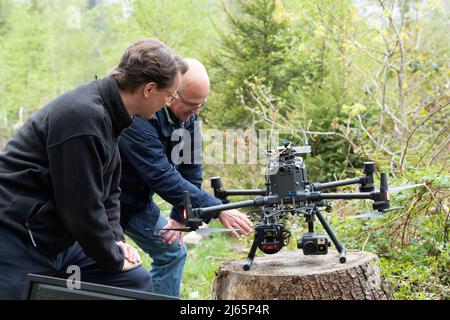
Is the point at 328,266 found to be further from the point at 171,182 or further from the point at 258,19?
the point at 258,19

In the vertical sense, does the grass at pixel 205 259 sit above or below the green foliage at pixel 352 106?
below

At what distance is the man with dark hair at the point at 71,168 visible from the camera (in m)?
2.91

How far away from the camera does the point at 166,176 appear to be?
4.01 meters

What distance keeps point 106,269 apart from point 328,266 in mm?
1309

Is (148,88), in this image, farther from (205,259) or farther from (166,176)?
(205,259)

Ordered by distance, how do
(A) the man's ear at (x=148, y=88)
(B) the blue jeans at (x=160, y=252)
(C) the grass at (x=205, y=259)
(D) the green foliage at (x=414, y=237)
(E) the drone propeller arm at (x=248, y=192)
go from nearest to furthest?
(A) the man's ear at (x=148, y=88) → (E) the drone propeller arm at (x=248, y=192) → (D) the green foliage at (x=414, y=237) → (B) the blue jeans at (x=160, y=252) → (C) the grass at (x=205, y=259)

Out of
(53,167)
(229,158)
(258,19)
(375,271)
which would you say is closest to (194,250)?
(229,158)

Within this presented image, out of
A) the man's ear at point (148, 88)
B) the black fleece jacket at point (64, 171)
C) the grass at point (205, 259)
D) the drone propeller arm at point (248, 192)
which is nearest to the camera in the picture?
the black fleece jacket at point (64, 171)

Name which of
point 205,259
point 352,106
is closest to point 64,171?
point 205,259

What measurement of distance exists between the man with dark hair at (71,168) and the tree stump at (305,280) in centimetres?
77

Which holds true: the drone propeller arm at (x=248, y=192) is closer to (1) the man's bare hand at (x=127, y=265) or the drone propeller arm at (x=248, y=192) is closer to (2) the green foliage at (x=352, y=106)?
(1) the man's bare hand at (x=127, y=265)

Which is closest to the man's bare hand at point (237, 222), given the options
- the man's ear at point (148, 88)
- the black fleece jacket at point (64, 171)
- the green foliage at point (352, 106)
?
the black fleece jacket at point (64, 171)

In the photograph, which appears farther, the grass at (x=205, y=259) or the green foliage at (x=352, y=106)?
the grass at (x=205, y=259)

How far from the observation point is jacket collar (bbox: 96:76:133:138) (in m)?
3.09
